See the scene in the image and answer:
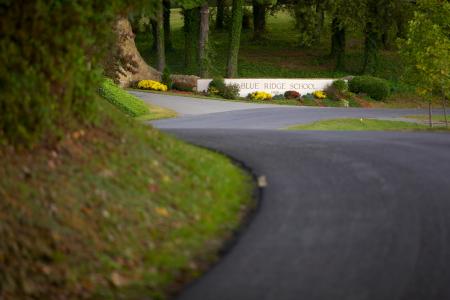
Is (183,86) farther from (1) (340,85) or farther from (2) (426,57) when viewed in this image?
(2) (426,57)

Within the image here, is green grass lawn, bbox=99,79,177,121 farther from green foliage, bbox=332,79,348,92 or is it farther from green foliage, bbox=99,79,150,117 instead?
green foliage, bbox=332,79,348,92

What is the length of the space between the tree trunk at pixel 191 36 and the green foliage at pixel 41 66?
41.5 metres

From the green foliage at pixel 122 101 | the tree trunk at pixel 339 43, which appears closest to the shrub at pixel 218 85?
the green foliage at pixel 122 101

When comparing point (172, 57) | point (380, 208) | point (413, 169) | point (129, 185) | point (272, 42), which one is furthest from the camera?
point (272, 42)

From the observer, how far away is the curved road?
26.5ft

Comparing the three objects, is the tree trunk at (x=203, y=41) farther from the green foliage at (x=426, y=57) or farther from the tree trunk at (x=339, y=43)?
the green foliage at (x=426, y=57)

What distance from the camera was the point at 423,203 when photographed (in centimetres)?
1205

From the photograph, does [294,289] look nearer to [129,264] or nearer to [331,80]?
[129,264]

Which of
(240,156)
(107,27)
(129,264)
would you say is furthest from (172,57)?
(129,264)

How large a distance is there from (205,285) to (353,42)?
60.6 m

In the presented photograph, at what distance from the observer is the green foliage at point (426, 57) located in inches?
1355

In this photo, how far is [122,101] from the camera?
36.4m

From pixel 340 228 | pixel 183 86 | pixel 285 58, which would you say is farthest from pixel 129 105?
pixel 340 228

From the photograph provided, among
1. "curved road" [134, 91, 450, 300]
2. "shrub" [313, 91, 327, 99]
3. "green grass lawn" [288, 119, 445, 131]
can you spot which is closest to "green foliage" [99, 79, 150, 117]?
"green grass lawn" [288, 119, 445, 131]
